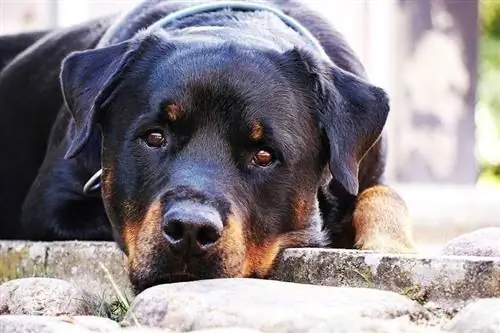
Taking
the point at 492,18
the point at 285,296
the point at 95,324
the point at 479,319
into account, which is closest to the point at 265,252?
the point at 285,296

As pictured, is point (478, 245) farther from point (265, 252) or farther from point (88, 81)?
point (88, 81)

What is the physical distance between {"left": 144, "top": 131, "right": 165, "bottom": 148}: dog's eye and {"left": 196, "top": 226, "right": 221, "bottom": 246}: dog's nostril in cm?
48

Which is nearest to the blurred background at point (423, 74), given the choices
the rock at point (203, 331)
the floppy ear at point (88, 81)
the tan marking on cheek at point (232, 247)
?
the floppy ear at point (88, 81)

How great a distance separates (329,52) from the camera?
15.1 ft

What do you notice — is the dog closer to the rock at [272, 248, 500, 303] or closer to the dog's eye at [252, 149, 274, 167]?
the dog's eye at [252, 149, 274, 167]

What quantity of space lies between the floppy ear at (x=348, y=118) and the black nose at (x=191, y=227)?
61cm

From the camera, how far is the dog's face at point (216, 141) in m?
3.34

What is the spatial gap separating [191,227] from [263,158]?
52 centimetres

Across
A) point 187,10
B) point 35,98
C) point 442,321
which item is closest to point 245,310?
point 442,321

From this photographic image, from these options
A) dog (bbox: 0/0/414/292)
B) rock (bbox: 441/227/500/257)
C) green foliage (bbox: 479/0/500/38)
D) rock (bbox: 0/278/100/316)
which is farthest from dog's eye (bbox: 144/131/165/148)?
green foliage (bbox: 479/0/500/38)

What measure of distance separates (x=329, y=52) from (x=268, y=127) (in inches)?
41.1

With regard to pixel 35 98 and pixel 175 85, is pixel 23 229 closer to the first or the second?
pixel 35 98

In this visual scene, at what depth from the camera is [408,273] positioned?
326 centimetres

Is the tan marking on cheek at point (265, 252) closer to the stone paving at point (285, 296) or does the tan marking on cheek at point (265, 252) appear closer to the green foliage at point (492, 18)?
the stone paving at point (285, 296)
